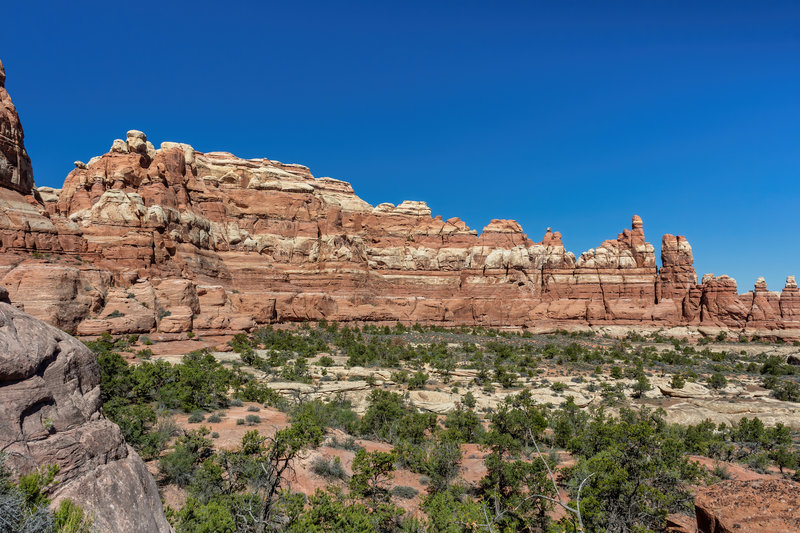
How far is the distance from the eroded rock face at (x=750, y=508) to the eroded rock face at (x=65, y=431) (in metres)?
8.17

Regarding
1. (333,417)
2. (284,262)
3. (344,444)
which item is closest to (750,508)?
(344,444)

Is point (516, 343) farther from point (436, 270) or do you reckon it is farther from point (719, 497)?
point (719, 497)

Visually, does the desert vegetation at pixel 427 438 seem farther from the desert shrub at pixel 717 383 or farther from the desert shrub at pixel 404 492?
the desert shrub at pixel 717 383

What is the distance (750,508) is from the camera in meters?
6.31

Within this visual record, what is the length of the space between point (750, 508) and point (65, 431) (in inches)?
385

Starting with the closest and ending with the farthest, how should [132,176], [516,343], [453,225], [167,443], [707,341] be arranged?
[167,443] < [132,176] < [516,343] < [707,341] < [453,225]

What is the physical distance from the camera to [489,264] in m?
67.5

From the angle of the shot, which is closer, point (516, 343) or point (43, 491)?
point (43, 491)

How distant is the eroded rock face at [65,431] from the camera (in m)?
4.21

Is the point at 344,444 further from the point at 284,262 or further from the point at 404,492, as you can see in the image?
the point at 284,262

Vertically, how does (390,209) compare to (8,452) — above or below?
above

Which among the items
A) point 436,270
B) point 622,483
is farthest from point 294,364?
point 436,270

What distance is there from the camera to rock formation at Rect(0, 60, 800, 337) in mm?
30797

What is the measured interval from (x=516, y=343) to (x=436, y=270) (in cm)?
2282
